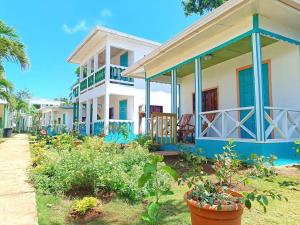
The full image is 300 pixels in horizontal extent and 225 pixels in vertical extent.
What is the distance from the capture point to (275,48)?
25.2 feet

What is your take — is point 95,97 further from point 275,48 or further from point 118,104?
point 275,48

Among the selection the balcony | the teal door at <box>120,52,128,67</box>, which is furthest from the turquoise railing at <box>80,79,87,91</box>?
the teal door at <box>120,52,128,67</box>

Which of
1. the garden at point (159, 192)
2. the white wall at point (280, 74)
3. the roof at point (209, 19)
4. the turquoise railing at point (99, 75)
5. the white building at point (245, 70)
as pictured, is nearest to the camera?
the garden at point (159, 192)

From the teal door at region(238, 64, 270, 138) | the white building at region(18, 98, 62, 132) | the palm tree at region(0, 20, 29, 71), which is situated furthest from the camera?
the white building at region(18, 98, 62, 132)

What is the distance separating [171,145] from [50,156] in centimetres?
418

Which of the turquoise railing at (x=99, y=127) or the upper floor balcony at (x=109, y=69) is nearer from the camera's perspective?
the upper floor balcony at (x=109, y=69)

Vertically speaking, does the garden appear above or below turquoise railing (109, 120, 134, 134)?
below

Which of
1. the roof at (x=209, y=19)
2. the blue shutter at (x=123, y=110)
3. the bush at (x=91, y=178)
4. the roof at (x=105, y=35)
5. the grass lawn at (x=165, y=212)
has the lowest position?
the grass lawn at (x=165, y=212)

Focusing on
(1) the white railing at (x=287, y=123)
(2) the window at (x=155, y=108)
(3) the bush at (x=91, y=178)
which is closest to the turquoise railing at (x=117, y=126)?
(2) the window at (x=155, y=108)

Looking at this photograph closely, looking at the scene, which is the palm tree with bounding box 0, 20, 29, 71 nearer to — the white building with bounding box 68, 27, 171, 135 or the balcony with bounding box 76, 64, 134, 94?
the white building with bounding box 68, 27, 171, 135

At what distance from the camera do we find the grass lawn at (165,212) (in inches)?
127

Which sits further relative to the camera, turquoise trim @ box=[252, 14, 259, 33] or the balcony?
the balcony

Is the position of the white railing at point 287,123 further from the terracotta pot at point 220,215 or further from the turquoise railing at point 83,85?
the turquoise railing at point 83,85

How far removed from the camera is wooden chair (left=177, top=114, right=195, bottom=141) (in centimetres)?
1005
